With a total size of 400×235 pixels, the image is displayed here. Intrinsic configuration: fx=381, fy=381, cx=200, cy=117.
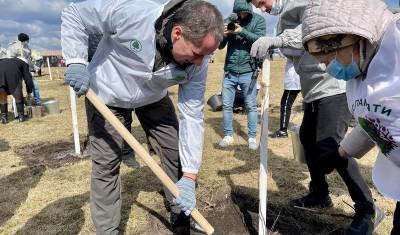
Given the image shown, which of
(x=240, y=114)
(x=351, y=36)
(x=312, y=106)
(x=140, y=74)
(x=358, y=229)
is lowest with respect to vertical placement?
(x=240, y=114)

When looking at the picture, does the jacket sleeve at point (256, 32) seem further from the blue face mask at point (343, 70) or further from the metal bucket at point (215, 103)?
the metal bucket at point (215, 103)

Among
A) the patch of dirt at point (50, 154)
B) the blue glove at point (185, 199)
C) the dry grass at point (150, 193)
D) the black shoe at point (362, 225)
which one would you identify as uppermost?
the blue glove at point (185, 199)

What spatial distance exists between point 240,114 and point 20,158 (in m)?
4.60

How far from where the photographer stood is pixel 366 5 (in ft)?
4.87

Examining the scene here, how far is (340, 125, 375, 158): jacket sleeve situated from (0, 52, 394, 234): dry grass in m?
1.18

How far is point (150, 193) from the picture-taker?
386cm

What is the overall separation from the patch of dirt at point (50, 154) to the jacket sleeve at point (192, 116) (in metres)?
2.86

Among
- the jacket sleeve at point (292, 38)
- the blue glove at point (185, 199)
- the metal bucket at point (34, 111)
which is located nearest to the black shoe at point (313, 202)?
the blue glove at point (185, 199)

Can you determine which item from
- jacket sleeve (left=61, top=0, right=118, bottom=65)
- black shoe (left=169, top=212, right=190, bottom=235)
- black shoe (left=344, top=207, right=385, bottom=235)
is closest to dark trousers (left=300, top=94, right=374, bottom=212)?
black shoe (left=344, top=207, right=385, bottom=235)

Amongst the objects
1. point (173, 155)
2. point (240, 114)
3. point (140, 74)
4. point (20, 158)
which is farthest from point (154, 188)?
point (240, 114)

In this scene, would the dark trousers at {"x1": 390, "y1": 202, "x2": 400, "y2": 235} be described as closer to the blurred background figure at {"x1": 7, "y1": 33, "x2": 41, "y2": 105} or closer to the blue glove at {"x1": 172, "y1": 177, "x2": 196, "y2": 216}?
the blue glove at {"x1": 172, "y1": 177, "x2": 196, "y2": 216}

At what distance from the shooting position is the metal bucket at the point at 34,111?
8.89m

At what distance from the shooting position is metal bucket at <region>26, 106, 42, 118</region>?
889 cm

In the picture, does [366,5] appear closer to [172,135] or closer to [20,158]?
[172,135]
